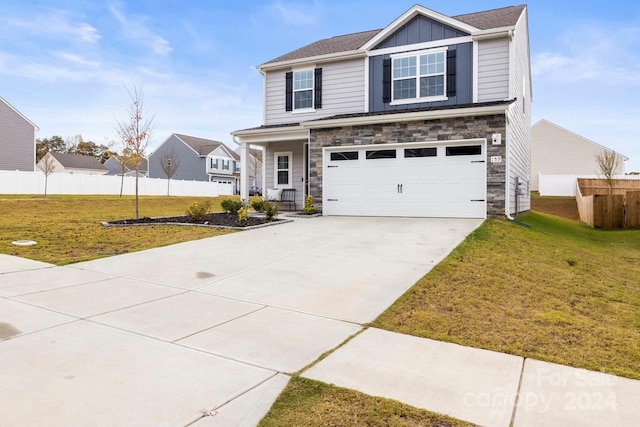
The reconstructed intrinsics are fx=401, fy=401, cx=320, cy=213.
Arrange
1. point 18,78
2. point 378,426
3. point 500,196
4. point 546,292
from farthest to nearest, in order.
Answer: point 18,78 < point 500,196 < point 546,292 < point 378,426

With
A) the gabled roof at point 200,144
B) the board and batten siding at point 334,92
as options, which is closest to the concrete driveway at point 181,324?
the board and batten siding at point 334,92

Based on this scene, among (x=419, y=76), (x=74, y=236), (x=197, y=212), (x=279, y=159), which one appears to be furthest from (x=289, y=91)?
(x=74, y=236)

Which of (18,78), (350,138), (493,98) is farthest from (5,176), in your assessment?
(493,98)

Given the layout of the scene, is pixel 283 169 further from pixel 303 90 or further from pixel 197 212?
pixel 197 212

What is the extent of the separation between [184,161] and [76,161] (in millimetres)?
14089

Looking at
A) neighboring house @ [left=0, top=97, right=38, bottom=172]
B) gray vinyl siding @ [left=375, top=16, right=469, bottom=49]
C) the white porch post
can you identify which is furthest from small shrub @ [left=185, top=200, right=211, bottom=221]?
neighboring house @ [left=0, top=97, right=38, bottom=172]

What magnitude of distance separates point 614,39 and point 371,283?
2182 centimetres

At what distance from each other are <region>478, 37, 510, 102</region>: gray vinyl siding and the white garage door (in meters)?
2.69

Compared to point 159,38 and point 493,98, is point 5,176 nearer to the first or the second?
point 159,38

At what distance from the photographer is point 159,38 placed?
63.0ft

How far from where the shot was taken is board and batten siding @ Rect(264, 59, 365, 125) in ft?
51.2

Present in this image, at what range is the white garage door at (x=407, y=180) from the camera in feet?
39.3

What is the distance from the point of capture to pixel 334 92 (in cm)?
1606

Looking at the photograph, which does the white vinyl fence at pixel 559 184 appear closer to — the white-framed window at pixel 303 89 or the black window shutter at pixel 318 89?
the black window shutter at pixel 318 89
